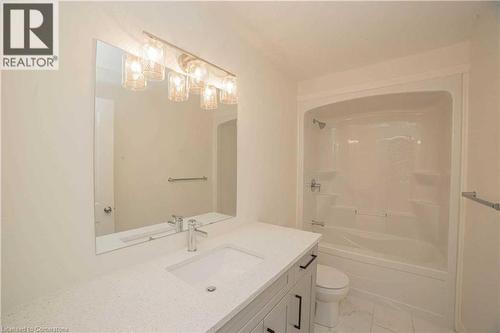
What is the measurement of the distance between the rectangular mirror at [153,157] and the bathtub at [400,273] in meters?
1.49

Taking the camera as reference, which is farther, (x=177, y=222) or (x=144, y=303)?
(x=177, y=222)

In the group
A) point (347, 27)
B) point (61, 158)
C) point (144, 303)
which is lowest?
point (144, 303)

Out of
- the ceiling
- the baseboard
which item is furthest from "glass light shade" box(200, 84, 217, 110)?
the baseboard

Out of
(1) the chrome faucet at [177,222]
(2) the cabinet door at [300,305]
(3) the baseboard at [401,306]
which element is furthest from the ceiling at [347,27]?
(3) the baseboard at [401,306]

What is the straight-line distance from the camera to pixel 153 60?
42.8 inches

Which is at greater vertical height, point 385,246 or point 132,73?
point 132,73

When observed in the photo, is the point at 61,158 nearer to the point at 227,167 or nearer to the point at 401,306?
the point at 227,167

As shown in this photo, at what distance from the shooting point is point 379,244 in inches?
104

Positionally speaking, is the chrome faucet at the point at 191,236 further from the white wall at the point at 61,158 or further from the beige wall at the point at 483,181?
the beige wall at the point at 483,181

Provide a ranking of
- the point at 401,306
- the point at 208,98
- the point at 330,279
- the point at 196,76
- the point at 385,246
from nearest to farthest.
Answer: the point at 196,76 < the point at 208,98 < the point at 330,279 < the point at 401,306 < the point at 385,246

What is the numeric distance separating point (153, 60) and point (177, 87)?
8.1 inches

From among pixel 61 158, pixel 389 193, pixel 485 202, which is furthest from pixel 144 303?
pixel 389 193

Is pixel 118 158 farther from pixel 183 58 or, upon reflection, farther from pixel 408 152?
Result: pixel 408 152

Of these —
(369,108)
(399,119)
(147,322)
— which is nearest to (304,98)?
(369,108)
